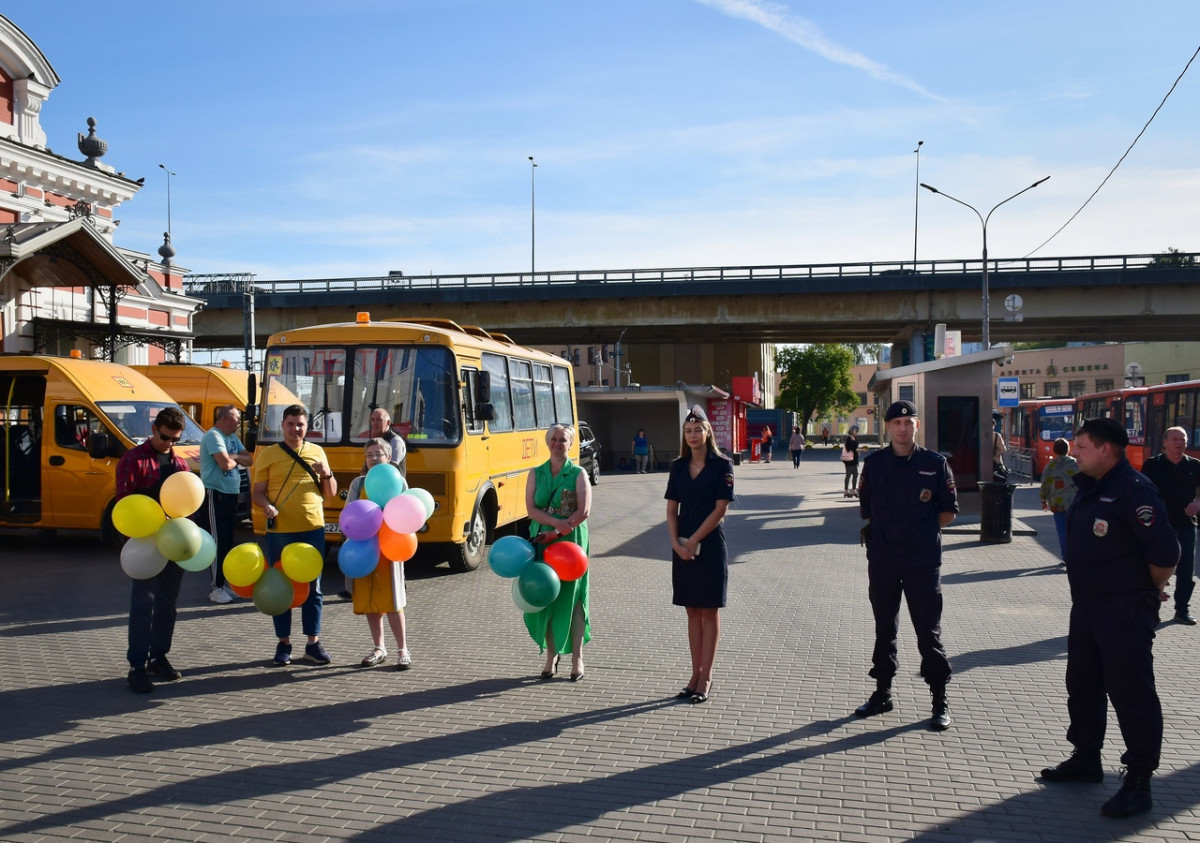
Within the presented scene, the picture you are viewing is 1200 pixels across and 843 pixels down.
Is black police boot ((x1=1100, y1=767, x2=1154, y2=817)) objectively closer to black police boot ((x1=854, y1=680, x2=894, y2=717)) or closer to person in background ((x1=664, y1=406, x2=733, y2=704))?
black police boot ((x1=854, y1=680, x2=894, y2=717))

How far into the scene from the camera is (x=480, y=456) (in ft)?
40.6

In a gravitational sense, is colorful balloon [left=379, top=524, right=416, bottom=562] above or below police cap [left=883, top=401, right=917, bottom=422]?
below

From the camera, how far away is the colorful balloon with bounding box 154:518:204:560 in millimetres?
6949

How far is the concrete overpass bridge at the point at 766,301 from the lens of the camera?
129 ft

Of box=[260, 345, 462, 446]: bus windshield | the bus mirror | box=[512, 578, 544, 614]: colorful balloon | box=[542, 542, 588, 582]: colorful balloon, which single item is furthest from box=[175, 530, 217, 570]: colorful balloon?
the bus mirror

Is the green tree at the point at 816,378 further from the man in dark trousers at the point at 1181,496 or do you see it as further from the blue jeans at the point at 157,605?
the blue jeans at the point at 157,605

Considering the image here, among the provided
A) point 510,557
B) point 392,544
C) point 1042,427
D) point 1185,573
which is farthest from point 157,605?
point 1042,427

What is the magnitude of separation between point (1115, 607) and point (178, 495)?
577 centimetres

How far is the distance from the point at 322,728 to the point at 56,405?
10362mm

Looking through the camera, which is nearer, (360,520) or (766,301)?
(360,520)

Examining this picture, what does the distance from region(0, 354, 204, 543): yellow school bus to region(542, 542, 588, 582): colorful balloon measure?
831cm

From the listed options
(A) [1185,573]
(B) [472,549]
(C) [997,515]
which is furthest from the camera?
(C) [997,515]

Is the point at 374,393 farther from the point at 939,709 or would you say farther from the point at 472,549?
the point at 939,709

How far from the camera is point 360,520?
729 cm
